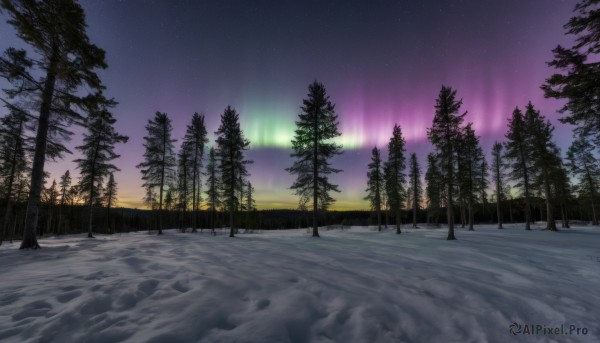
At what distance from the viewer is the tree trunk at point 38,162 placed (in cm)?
1011

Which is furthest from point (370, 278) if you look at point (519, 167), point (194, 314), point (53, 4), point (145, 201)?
point (145, 201)

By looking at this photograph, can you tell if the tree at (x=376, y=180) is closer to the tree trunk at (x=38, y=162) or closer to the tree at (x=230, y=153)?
the tree at (x=230, y=153)

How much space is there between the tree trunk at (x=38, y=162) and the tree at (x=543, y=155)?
39735mm

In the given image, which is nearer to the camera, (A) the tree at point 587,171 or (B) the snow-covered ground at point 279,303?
(B) the snow-covered ground at point 279,303

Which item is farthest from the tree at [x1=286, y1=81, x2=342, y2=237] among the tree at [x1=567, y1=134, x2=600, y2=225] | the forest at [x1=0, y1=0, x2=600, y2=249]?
the tree at [x1=567, y1=134, x2=600, y2=225]

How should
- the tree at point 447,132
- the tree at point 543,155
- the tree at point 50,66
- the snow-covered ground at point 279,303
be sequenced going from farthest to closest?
the tree at point 543,155
the tree at point 447,132
the tree at point 50,66
the snow-covered ground at point 279,303

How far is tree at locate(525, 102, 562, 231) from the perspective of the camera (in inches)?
1009

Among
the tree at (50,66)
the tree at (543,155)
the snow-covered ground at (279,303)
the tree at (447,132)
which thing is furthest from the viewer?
the tree at (543,155)

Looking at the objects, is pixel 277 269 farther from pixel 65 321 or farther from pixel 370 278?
pixel 65 321

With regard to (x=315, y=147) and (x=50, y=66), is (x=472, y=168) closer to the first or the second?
(x=315, y=147)

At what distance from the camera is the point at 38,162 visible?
418 inches

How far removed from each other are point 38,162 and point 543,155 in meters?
40.8

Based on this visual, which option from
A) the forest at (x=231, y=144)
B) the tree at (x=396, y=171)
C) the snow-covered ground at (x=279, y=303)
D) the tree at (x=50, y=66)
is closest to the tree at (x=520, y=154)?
the forest at (x=231, y=144)

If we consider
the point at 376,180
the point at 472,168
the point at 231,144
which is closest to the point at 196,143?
the point at 231,144
